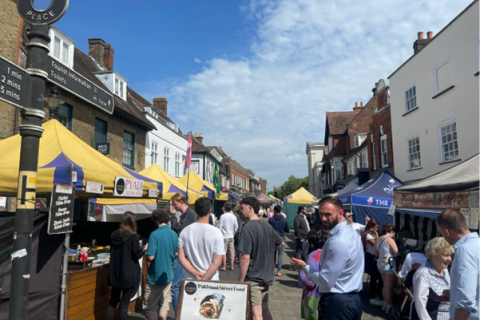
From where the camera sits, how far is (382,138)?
19562mm

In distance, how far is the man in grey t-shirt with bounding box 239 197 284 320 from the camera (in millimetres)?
4410

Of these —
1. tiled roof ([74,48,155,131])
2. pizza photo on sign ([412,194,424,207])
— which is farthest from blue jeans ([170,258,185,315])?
tiled roof ([74,48,155,131])

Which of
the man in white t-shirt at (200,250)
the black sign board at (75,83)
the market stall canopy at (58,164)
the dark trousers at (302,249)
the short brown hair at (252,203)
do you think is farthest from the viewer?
the dark trousers at (302,249)

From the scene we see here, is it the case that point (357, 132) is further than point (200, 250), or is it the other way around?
point (357, 132)

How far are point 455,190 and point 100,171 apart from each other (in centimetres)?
591

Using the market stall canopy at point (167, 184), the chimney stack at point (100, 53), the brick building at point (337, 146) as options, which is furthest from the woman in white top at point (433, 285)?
the brick building at point (337, 146)

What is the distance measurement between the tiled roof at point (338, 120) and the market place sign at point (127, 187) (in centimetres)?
3370

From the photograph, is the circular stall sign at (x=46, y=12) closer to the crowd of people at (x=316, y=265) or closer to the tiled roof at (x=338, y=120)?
the crowd of people at (x=316, y=265)

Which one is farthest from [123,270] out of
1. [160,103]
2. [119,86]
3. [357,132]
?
[357,132]

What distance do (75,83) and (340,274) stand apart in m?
3.31

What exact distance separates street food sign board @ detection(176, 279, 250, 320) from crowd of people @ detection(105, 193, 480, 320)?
0.57m

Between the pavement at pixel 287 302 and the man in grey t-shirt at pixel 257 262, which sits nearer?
the man in grey t-shirt at pixel 257 262

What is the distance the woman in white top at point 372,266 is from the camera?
23.9 feet

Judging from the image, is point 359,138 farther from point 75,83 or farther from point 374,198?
point 75,83
